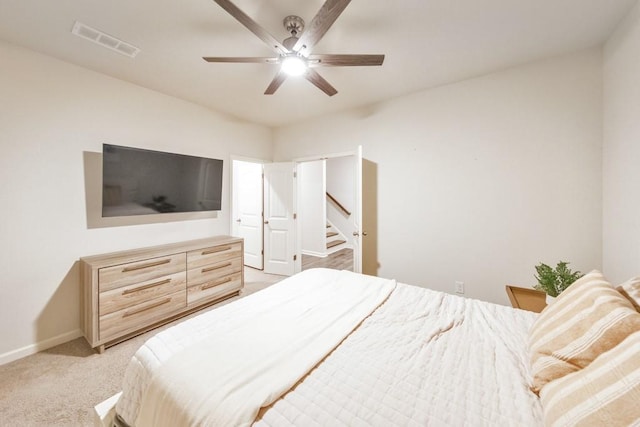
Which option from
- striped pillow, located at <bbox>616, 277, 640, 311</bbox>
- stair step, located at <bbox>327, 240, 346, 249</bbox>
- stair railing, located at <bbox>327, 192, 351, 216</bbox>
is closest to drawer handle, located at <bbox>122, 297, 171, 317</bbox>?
striped pillow, located at <bbox>616, 277, 640, 311</bbox>

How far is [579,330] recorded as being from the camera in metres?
0.86

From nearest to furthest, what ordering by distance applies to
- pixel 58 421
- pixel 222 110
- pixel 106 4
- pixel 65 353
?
pixel 58 421 → pixel 106 4 → pixel 65 353 → pixel 222 110

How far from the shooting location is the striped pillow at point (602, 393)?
1.83 feet

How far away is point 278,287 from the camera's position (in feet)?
5.81

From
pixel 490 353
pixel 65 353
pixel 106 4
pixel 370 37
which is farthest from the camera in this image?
pixel 65 353

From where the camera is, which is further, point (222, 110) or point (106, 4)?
point (222, 110)

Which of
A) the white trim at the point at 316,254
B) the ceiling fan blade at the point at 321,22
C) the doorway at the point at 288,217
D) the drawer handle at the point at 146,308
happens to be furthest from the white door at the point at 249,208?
the ceiling fan blade at the point at 321,22

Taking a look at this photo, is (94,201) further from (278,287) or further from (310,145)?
(310,145)

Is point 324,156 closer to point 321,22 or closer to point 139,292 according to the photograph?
point 321,22

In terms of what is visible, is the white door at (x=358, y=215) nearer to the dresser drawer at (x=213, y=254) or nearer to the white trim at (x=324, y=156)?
the white trim at (x=324, y=156)

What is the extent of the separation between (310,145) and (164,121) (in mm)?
1941

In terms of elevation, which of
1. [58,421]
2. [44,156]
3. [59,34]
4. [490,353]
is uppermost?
[59,34]

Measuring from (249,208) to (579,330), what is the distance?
4.25 m

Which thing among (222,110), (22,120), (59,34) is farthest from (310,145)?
(22,120)
